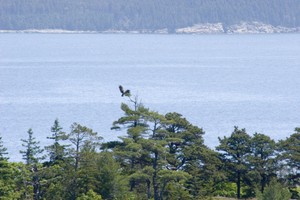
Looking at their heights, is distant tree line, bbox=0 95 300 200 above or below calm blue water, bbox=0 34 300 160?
below

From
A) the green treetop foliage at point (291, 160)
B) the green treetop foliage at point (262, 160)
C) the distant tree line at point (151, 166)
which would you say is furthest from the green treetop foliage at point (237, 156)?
the green treetop foliage at point (291, 160)

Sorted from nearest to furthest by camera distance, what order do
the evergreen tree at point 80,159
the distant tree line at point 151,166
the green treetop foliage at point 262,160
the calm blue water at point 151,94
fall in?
the distant tree line at point 151,166 → the evergreen tree at point 80,159 → the green treetop foliage at point 262,160 → the calm blue water at point 151,94

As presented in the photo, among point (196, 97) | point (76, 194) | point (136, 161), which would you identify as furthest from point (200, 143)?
point (196, 97)

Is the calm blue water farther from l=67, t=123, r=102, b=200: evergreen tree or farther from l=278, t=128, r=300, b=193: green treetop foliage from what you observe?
l=278, t=128, r=300, b=193: green treetop foliage

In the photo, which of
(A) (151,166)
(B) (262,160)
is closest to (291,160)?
(B) (262,160)

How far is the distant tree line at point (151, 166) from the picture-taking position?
4500 centimetres

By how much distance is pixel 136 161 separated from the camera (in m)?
47.8

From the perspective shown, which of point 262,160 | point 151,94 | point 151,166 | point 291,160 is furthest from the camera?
point 151,94

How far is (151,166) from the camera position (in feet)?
152

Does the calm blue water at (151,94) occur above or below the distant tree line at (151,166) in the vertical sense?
above

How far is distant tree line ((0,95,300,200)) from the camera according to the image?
148 feet

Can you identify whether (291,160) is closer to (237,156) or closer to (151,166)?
(237,156)

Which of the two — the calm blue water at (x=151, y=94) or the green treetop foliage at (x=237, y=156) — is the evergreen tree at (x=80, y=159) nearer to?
the green treetop foliage at (x=237, y=156)

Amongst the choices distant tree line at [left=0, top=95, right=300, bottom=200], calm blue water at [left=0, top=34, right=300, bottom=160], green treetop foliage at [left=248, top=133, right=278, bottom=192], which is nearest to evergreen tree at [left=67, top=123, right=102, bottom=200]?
distant tree line at [left=0, top=95, right=300, bottom=200]
